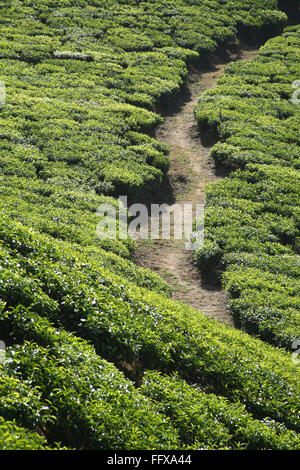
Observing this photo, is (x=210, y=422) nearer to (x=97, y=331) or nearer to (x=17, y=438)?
(x=97, y=331)

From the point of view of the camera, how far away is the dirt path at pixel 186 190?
65.8 ft

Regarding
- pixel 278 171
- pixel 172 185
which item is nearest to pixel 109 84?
pixel 172 185

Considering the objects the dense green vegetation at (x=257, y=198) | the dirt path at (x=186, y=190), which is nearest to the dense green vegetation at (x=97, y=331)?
the dense green vegetation at (x=257, y=198)

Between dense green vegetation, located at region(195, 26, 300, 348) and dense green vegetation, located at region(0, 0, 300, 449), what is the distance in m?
0.97

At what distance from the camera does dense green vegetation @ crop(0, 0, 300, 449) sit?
400 inches

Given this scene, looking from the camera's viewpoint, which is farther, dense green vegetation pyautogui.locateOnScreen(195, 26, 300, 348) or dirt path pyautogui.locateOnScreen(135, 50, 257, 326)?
dirt path pyautogui.locateOnScreen(135, 50, 257, 326)

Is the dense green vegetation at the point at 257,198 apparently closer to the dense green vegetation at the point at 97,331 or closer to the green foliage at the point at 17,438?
the dense green vegetation at the point at 97,331

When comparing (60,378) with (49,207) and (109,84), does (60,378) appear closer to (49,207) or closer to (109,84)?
(49,207)

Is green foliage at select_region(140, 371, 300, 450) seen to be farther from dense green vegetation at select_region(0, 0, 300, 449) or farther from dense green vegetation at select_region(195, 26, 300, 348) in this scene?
dense green vegetation at select_region(195, 26, 300, 348)

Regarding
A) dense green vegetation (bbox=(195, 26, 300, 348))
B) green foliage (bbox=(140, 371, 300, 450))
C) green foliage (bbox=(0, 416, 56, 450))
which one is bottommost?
green foliage (bbox=(140, 371, 300, 450))

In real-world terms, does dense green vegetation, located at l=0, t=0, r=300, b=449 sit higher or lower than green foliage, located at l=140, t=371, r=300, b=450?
higher

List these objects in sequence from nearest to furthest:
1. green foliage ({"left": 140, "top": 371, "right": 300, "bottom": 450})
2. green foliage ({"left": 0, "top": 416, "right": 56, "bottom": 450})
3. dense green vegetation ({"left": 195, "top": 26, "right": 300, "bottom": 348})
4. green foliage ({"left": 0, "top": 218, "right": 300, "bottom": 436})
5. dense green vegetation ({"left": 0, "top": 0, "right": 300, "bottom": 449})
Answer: green foliage ({"left": 0, "top": 416, "right": 56, "bottom": 450}) < dense green vegetation ({"left": 0, "top": 0, "right": 300, "bottom": 449}) < green foliage ({"left": 140, "top": 371, "right": 300, "bottom": 450}) < green foliage ({"left": 0, "top": 218, "right": 300, "bottom": 436}) < dense green vegetation ({"left": 195, "top": 26, "right": 300, "bottom": 348})

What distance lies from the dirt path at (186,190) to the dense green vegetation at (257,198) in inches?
28.3

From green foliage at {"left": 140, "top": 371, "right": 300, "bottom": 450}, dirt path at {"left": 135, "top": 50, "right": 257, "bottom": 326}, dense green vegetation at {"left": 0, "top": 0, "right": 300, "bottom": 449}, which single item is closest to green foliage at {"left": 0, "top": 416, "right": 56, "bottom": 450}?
dense green vegetation at {"left": 0, "top": 0, "right": 300, "bottom": 449}
